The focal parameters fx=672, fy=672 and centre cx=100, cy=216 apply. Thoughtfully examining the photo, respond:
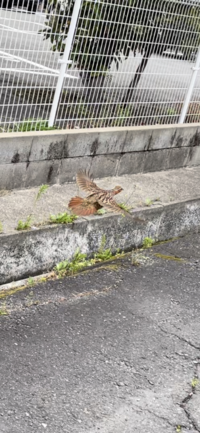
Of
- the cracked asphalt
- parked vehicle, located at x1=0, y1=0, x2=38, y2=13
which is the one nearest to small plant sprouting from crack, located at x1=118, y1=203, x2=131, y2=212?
the cracked asphalt

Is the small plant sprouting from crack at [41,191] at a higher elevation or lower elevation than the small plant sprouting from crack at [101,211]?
higher

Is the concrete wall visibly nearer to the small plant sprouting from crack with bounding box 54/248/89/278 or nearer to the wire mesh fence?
the wire mesh fence

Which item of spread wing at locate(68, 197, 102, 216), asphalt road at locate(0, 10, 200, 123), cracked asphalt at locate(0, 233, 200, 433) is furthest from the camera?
spread wing at locate(68, 197, 102, 216)

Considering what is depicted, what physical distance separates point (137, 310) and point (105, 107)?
2.70 meters

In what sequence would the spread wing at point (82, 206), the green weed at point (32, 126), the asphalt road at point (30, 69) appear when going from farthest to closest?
1. the green weed at point (32, 126)
2. the spread wing at point (82, 206)
3. the asphalt road at point (30, 69)

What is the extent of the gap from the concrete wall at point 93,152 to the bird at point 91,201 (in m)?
0.42

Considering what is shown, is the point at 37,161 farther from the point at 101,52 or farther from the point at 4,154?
the point at 101,52

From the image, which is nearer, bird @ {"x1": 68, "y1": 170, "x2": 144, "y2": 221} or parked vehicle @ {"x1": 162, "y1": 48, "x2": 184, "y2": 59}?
bird @ {"x1": 68, "y1": 170, "x2": 144, "y2": 221}

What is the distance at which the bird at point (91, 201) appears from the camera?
612cm

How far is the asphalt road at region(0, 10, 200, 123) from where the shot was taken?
5.94m

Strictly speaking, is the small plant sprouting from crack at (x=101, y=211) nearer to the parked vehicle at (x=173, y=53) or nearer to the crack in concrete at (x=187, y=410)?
the crack in concrete at (x=187, y=410)

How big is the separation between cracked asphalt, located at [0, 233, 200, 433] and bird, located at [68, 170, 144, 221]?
531 millimetres

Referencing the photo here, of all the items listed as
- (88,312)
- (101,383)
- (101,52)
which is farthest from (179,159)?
(101,383)

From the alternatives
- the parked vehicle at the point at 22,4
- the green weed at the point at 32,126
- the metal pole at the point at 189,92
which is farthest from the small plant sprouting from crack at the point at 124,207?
the metal pole at the point at 189,92
